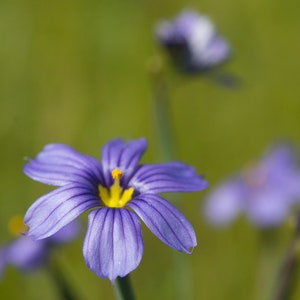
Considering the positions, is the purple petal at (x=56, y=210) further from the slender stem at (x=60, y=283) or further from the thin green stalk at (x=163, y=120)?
the thin green stalk at (x=163, y=120)

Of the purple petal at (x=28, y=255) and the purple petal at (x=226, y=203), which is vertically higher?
the purple petal at (x=28, y=255)

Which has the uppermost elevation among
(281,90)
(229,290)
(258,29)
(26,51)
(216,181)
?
(26,51)

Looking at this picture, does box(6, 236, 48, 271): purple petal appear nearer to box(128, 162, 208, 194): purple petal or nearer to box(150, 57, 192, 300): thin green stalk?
box(150, 57, 192, 300): thin green stalk

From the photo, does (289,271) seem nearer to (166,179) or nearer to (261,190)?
(166,179)

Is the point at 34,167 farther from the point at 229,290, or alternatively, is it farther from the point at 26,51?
the point at 26,51

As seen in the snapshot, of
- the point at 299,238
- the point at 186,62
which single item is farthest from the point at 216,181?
the point at 299,238

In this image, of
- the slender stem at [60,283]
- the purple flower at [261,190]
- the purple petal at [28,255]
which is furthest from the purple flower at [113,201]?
the purple flower at [261,190]
